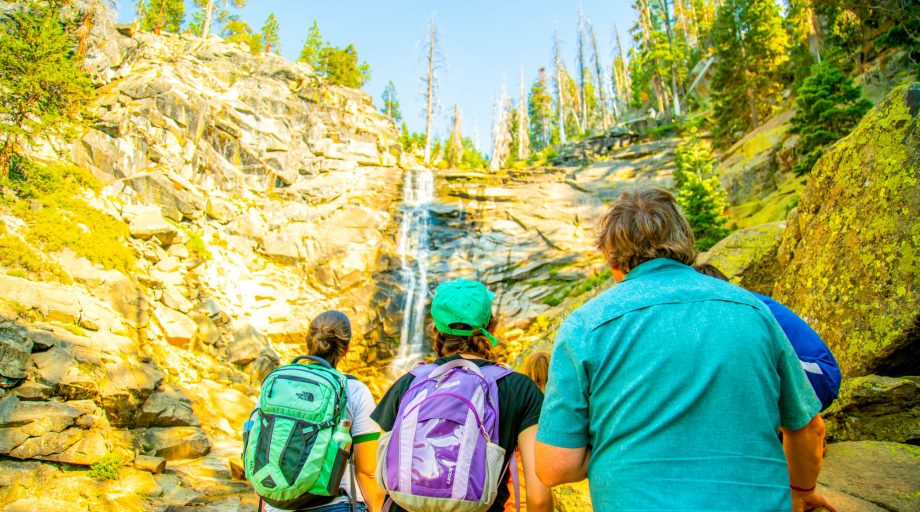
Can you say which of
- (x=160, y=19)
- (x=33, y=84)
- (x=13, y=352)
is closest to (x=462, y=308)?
(x=13, y=352)

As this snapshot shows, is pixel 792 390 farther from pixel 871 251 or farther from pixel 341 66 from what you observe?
pixel 341 66

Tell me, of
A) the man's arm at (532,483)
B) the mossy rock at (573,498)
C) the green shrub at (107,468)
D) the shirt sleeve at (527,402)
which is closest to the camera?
the man's arm at (532,483)

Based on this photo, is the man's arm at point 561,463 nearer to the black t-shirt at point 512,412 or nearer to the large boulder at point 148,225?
the black t-shirt at point 512,412

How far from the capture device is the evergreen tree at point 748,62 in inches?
962

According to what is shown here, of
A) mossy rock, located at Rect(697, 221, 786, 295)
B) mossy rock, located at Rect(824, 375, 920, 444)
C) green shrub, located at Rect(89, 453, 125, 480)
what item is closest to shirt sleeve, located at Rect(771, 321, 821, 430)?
mossy rock, located at Rect(824, 375, 920, 444)

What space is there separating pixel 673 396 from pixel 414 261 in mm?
22114

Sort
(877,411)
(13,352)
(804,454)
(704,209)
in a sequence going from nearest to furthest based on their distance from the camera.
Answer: (804,454), (877,411), (13,352), (704,209)

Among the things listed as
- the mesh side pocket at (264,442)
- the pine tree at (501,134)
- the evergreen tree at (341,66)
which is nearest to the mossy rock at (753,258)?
the mesh side pocket at (264,442)

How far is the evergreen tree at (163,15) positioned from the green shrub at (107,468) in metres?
29.0

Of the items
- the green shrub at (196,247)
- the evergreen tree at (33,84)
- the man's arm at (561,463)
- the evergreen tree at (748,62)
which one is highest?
the evergreen tree at (748,62)

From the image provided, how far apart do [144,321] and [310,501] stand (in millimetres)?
14663

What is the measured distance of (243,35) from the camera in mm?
34969

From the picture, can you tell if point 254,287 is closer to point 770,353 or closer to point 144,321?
point 144,321

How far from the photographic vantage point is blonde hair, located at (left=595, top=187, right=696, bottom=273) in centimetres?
187
